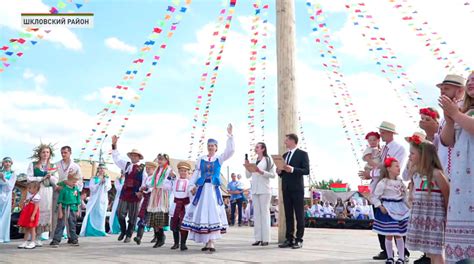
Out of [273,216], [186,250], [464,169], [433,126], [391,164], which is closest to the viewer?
[464,169]

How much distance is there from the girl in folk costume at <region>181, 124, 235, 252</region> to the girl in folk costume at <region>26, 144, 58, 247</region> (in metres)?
2.61

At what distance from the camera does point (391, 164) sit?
214 inches

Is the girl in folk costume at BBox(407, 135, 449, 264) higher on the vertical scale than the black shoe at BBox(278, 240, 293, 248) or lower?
higher

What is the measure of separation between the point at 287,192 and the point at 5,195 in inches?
233

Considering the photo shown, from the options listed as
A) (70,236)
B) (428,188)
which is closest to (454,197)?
(428,188)

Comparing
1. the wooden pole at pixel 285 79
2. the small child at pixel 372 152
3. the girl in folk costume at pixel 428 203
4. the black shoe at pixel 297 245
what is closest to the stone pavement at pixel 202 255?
the black shoe at pixel 297 245

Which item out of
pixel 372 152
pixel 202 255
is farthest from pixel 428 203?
pixel 202 255

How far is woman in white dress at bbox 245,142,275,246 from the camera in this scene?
315 inches

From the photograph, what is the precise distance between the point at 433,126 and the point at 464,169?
848 mm

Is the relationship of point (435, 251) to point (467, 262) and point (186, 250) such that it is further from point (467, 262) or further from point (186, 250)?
point (186, 250)

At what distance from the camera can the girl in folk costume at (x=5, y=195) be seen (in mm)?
9233

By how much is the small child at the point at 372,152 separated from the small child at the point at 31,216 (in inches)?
218

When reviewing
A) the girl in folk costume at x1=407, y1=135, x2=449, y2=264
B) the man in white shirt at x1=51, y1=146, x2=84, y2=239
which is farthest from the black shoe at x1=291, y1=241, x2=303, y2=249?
the man in white shirt at x1=51, y1=146, x2=84, y2=239

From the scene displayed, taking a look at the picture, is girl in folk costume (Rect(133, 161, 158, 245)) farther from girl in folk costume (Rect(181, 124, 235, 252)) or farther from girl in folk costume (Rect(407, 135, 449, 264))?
girl in folk costume (Rect(407, 135, 449, 264))
